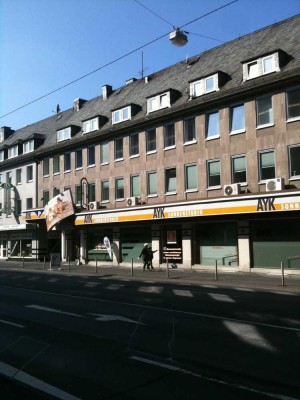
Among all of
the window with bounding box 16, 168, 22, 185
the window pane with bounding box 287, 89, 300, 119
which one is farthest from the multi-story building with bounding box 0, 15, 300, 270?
the window with bounding box 16, 168, 22, 185

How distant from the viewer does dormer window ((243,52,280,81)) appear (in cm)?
2406

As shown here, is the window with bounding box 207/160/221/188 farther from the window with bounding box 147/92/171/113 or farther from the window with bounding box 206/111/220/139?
the window with bounding box 147/92/171/113

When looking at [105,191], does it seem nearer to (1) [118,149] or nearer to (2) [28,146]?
(1) [118,149]

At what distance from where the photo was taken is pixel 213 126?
86.8 ft

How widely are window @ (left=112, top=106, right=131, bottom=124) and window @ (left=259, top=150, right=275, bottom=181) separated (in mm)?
11844

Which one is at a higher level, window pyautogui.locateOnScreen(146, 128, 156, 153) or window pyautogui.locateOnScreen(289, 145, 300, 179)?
window pyautogui.locateOnScreen(146, 128, 156, 153)

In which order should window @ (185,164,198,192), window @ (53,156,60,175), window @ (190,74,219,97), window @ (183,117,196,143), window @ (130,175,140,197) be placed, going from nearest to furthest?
window @ (190,74,219,97), window @ (185,164,198,192), window @ (183,117,196,143), window @ (130,175,140,197), window @ (53,156,60,175)

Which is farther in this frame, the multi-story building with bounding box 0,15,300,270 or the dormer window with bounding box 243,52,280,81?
the dormer window with bounding box 243,52,280,81

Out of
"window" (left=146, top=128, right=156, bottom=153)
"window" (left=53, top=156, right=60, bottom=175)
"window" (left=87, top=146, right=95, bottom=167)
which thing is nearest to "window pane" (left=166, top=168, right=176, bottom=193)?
"window" (left=146, top=128, right=156, bottom=153)

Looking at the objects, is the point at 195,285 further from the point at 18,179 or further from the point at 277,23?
the point at 18,179

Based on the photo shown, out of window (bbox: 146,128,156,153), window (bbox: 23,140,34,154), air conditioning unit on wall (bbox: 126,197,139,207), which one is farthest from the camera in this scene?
window (bbox: 23,140,34,154)

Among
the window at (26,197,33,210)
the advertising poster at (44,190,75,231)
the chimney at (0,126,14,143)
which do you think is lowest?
the advertising poster at (44,190,75,231)

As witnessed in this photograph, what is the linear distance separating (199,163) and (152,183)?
4307 mm

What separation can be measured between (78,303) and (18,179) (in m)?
34.1
